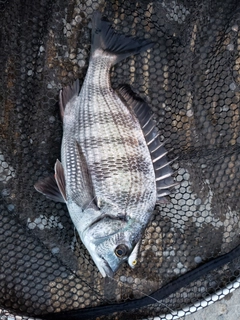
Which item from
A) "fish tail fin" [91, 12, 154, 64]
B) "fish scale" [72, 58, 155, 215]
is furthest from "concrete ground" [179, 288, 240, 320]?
"fish tail fin" [91, 12, 154, 64]

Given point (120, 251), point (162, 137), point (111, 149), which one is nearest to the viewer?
point (120, 251)

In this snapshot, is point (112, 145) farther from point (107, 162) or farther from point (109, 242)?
point (109, 242)

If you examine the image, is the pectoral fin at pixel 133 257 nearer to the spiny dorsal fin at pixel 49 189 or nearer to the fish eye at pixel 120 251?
the fish eye at pixel 120 251

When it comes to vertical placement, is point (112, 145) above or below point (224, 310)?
above

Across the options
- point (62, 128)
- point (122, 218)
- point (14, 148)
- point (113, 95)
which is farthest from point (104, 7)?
point (122, 218)

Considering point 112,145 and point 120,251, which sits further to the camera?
point 112,145

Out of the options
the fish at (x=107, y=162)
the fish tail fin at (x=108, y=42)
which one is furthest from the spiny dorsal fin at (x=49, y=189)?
the fish tail fin at (x=108, y=42)

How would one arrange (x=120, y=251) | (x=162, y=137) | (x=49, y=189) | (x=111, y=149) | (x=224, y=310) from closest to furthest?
(x=120, y=251) → (x=111, y=149) → (x=49, y=189) → (x=162, y=137) → (x=224, y=310)

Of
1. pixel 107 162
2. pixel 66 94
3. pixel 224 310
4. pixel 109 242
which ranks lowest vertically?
pixel 224 310

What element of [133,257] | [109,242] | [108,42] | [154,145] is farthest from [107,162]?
[108,42]
